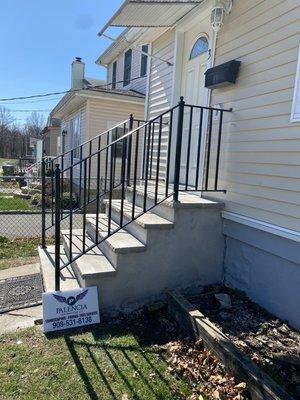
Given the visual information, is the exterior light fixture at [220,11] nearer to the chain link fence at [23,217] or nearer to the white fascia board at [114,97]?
the chain link fence at [23,217]

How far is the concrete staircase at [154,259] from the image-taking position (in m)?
3.21

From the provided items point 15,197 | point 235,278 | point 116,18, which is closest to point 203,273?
point 235,278

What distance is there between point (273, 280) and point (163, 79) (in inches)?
150

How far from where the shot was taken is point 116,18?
440 centimetres

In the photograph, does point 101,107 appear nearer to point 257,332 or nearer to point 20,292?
point 20,292

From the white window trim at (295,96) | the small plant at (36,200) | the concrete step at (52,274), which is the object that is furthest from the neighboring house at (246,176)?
the small plant at (36,200)

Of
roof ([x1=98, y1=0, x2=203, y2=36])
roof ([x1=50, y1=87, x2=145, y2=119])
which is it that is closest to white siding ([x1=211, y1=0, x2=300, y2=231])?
roof ([x1=98, y1=0, x2=203, y2=36])

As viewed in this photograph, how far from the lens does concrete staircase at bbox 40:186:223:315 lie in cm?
321

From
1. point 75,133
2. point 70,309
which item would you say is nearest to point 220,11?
point 70,309

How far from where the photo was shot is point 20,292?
3.64 m

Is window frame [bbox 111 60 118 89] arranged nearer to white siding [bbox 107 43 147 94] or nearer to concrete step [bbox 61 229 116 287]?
white siding [bbox 107 43 147 94]

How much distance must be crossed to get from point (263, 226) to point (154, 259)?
1105 mm

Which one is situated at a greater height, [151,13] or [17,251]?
[151,13]

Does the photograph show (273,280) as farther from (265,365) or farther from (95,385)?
(95,385)
